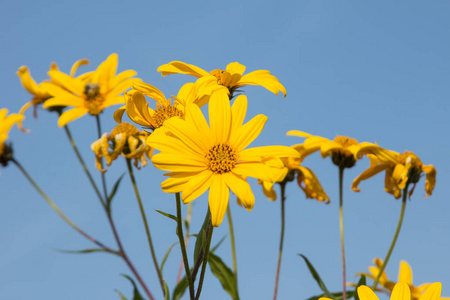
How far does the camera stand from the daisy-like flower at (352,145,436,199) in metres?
2.79

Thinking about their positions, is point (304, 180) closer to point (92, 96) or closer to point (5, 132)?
point (92, 96)

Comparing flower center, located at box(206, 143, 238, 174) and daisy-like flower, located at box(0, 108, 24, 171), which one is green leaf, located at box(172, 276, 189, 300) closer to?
flower center, located at box(206, 143, 238, 174)

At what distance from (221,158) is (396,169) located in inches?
59.6

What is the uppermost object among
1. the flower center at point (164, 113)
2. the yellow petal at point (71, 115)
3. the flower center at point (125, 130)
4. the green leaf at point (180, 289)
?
the yellow petal at point (71, 115)

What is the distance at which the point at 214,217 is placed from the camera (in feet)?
4.83

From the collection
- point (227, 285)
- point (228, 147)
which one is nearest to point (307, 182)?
point (227, 285)

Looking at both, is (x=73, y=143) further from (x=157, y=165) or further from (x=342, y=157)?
(x=157, y=165)

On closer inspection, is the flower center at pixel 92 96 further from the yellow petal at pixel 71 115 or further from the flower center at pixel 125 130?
the flower center at pixel 125 130

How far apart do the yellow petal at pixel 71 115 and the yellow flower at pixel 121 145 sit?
319mm

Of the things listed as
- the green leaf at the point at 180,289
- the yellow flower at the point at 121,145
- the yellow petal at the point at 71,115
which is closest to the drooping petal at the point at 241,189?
the yellow flower at the point at 121,145

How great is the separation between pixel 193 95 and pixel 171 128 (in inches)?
7.8

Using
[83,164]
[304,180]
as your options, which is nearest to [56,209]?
[83,164]

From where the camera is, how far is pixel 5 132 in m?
3.61

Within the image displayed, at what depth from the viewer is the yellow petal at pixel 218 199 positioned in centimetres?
147
